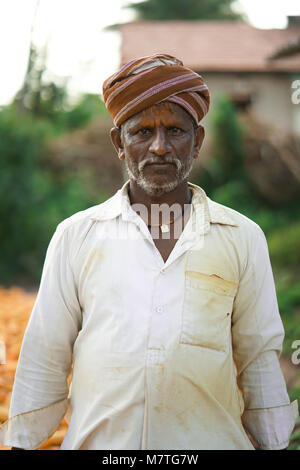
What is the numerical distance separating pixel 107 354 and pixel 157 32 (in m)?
17.9

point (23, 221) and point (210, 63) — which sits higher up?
point (210, 63)

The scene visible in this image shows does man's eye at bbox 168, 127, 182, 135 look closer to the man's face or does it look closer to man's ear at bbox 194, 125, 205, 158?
the man's face

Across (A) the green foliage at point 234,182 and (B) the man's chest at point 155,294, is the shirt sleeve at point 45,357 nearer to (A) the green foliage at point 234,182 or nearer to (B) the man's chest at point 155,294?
(B) the man's chest at point 155,294

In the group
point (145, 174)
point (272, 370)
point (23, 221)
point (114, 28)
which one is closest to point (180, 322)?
point (272, 370)

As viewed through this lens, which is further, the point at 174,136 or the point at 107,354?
the point at 174,136

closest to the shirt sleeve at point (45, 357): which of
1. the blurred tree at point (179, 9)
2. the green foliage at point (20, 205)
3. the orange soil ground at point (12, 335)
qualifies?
the orange soil ground at point (12, 335)

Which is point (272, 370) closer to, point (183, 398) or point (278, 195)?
point (183, 398)

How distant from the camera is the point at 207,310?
6.34ft

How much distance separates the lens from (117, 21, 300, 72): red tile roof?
1581 cm

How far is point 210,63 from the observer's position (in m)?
15.8

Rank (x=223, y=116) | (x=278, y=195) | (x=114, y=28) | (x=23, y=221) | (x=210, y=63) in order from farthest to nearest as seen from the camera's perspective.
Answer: (x=114, y=28) < (x=210, y=63) < (x=223, y=116) < (x=278, y=195) < (x=23, y=221)

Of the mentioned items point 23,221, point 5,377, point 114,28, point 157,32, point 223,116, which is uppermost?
point 114,28

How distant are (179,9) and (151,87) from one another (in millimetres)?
25259

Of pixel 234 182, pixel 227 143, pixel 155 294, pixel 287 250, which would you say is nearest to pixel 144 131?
pixel 155 294
